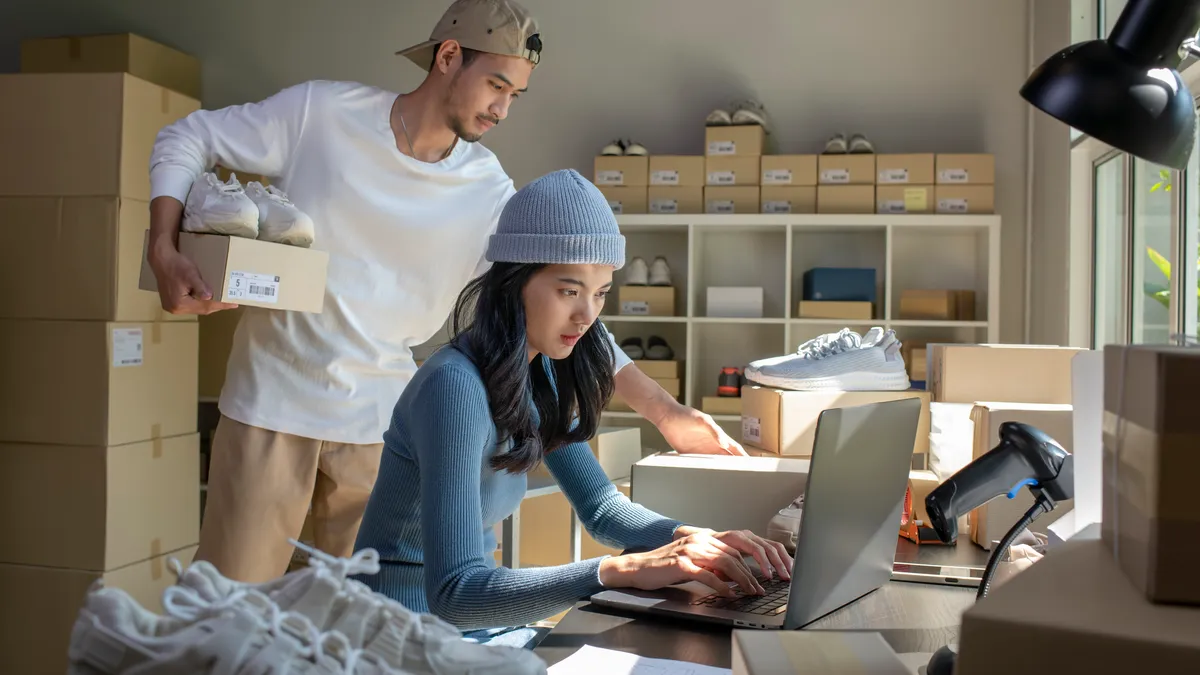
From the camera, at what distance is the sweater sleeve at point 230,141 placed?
1.83 meters

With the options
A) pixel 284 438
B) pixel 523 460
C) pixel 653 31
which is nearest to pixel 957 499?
pixel 523 460

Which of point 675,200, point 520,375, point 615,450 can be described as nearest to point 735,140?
point 675,200

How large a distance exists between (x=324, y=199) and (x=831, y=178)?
2387 mm

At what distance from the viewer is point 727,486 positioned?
1.55m

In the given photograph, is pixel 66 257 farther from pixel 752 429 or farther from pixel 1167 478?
pixel 1167 478

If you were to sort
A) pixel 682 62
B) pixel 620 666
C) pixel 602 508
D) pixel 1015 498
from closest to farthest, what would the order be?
pixel 620 666
pixel 602 508
pixel 1015 498
pixel 682 62

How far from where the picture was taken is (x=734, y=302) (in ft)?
13.2

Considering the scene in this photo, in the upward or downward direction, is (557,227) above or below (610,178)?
below

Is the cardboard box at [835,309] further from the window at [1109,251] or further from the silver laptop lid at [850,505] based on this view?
the silver laptop lid at [850,505]

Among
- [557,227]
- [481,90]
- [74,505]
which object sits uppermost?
[481,90]

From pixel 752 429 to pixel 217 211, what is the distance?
1.21 meters

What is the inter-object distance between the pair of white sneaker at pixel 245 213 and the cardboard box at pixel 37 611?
1.61m

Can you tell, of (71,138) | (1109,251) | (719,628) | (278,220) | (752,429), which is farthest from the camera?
(1109,251)

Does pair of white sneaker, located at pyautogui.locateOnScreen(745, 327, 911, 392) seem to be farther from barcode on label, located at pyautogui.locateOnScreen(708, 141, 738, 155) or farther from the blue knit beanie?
barcode on label, located at pyautogui.locateOnScreen(708, 141, 738, 155)
